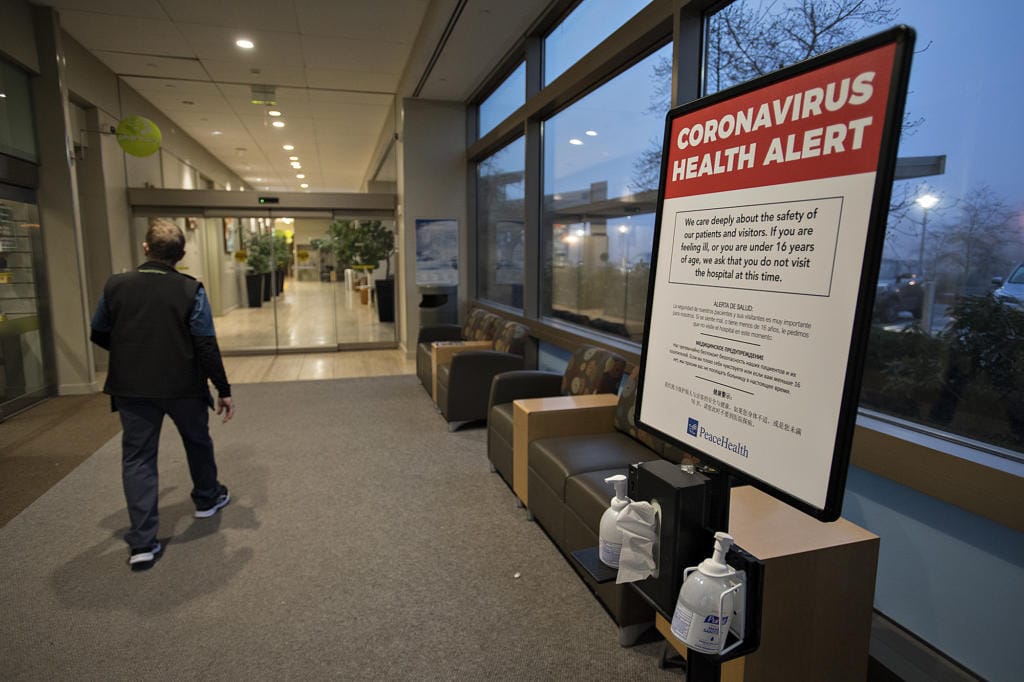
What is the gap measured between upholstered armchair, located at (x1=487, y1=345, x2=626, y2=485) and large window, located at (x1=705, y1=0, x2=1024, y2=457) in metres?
1.47

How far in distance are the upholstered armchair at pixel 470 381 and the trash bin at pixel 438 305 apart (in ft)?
9.06

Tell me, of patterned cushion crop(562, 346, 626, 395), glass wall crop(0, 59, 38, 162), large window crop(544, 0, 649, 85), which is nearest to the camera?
patterned cushion crop(562, 346, 626, 395)

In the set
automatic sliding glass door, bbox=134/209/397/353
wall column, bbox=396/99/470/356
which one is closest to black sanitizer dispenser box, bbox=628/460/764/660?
wall column, bbox=396/99/470/356

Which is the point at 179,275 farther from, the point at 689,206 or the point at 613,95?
the point at 613,95

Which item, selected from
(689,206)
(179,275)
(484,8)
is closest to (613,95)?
(484,8)

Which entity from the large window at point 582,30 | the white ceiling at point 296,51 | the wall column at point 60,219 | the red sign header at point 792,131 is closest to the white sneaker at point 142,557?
the red sign header at point 792,131

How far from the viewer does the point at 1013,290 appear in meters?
1.70

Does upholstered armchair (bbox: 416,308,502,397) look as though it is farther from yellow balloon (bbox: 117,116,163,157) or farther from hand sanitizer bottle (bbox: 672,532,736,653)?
hand sanitizer bottle (bbox: 672,532,736,653)

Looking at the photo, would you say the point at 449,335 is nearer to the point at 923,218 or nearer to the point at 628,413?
the point at 628,413

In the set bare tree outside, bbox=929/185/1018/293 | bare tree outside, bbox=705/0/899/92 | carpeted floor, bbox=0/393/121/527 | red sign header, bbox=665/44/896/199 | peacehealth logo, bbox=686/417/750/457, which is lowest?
carpeted floor, bbox=0/393/121/527

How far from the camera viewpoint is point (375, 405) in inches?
222

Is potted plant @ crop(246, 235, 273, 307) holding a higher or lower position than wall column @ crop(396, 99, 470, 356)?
lower

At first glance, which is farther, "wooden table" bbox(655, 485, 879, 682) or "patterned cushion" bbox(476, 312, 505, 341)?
"patterned cushion" bbox(476, 312, 505, 341)

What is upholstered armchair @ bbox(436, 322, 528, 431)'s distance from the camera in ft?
15.4
